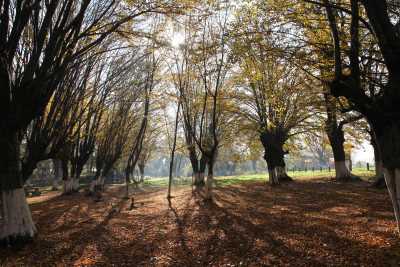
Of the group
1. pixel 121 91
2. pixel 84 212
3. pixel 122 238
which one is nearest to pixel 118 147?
pixel 121 91

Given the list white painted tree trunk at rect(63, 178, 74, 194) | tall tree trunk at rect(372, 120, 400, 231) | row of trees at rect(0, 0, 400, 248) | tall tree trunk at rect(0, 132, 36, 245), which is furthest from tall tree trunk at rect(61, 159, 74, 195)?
tall tree trunk at rect(372, 120, 400, 231)

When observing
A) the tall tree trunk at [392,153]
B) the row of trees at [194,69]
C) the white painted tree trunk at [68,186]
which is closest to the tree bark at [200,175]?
the row of trees at [194,69]

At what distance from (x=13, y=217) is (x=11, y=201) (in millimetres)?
433

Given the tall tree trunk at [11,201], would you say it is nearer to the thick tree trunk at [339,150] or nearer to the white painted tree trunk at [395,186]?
the white painted tree trunk at [395,186]

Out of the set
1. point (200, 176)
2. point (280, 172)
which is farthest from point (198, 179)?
point (280, 172)

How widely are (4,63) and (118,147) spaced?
1842cm

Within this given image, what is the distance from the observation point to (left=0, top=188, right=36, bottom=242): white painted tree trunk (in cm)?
759

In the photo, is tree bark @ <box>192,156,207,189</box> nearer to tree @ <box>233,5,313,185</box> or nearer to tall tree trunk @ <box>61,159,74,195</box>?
tree @ <box>233,5,313,185</box>

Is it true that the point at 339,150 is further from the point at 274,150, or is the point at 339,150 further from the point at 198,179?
the point at 198,179

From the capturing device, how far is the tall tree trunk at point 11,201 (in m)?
7.60

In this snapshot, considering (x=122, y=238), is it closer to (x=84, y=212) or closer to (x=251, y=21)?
(x=84, y=212)

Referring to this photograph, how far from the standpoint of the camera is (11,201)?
7.66 m

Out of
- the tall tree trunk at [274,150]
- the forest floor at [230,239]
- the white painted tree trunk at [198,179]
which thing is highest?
the tall tree trunk at [274,150]

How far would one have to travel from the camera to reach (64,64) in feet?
25.3
